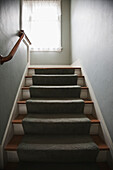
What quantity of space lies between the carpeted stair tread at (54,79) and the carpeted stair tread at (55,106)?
0.60 meters

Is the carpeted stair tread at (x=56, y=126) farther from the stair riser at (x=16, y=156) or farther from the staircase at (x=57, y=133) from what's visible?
the stair riser at (x=16, y=156)

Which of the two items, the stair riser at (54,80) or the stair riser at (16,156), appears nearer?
the stair riser at (16,156)

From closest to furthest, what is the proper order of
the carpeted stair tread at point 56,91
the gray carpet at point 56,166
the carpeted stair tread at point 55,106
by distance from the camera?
the gray carpet at point 56,166, the carpeted stair tread at point 55,106, the carpeted stair tread at point 56,91

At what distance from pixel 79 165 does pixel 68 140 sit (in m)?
0.26

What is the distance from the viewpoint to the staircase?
1240mm

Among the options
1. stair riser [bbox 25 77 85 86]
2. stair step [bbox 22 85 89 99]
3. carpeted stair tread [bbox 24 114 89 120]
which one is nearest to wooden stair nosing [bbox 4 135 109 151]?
carpeted stair tread [bbox 24 114 89 120]

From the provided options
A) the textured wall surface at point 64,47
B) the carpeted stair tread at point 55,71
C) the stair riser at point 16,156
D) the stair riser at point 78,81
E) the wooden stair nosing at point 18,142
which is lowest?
the stair riser at point 16,156

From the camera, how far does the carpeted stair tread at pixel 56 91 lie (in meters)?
1.97

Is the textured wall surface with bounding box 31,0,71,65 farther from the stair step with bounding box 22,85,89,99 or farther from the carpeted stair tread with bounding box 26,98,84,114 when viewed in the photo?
the carpeted stair tread with bounding box 26,98,84,114

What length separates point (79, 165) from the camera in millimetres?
1226

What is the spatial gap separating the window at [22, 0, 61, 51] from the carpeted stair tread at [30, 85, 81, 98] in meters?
2.35

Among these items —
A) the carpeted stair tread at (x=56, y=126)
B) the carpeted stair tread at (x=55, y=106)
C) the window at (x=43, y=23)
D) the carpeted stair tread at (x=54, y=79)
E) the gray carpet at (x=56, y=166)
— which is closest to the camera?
the gray carpet at (x=56, y=166)

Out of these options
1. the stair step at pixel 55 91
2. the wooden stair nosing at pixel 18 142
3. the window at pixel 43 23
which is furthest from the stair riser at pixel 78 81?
the window at pixel 43 23

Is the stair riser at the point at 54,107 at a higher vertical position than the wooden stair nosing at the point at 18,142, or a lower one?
higher
